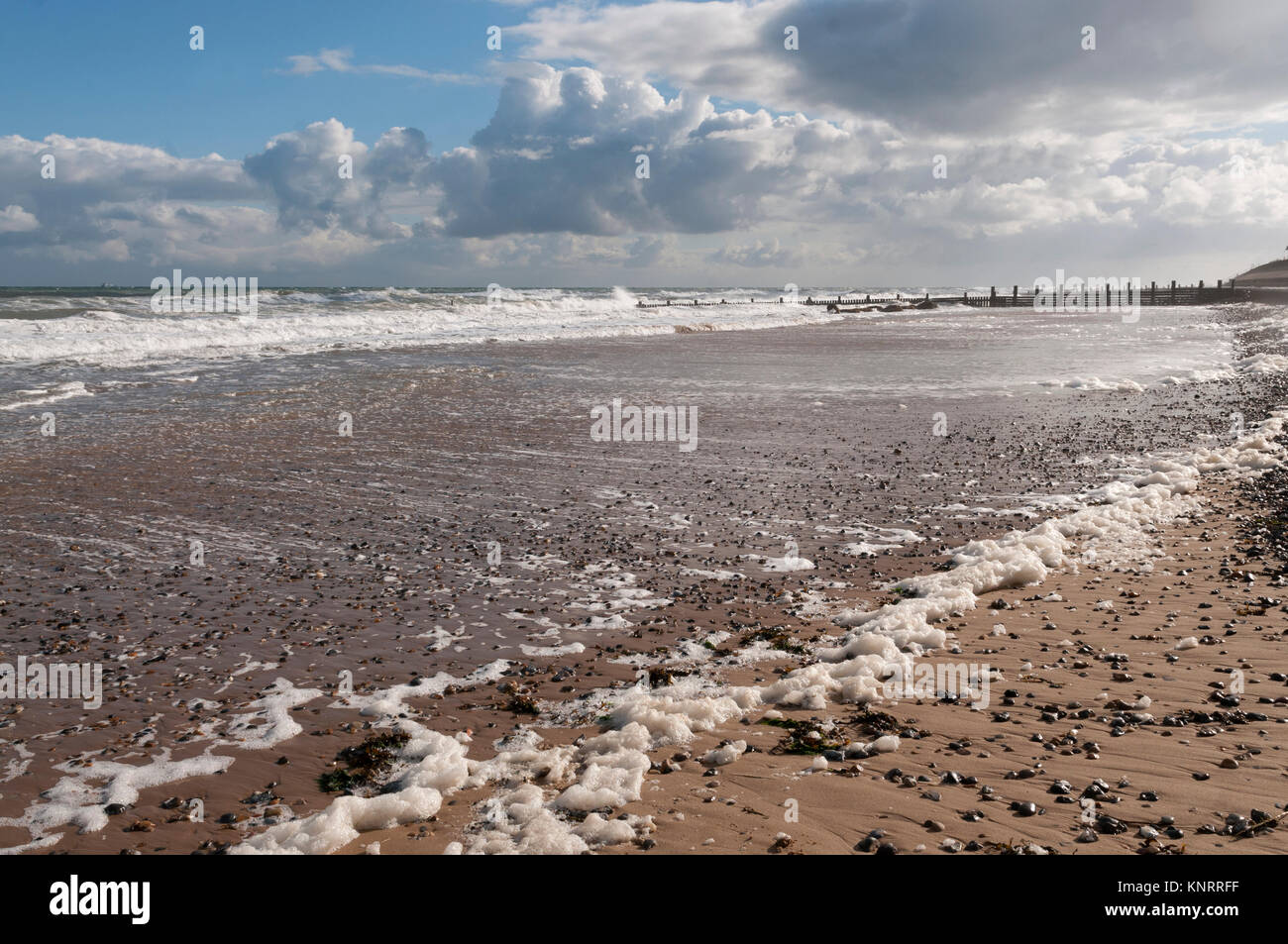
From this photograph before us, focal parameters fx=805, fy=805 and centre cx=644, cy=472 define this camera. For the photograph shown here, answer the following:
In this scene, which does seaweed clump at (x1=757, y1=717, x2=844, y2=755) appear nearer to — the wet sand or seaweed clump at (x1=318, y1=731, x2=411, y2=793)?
the wet sand

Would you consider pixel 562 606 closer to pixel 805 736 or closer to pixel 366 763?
pixel 366 763

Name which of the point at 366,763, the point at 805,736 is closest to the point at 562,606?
the point at 366,763

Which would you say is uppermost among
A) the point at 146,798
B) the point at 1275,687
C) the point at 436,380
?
the point at 436,380

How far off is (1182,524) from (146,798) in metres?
10.9

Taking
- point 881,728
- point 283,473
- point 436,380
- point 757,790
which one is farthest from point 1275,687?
point 436,380

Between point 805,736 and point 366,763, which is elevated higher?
point 805,736

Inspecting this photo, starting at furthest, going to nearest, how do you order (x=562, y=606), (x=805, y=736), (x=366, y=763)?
(x=562, y=606) → (x=805, y=736) → (x=366, y=763)

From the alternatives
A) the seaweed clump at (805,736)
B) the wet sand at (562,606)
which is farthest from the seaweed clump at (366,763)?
the seaweed clump at (805,736)

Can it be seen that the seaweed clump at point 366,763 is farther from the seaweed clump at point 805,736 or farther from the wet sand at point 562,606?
the seaweed clump at point 805,736

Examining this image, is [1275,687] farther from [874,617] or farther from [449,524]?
[449,524]

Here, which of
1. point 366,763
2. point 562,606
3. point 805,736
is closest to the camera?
point 366,763

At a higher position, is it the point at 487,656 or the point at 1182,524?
the point at 1182,524

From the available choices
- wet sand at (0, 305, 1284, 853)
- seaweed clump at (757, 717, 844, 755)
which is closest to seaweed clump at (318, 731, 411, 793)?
wet sand at (0, 305, 1284, 853)
